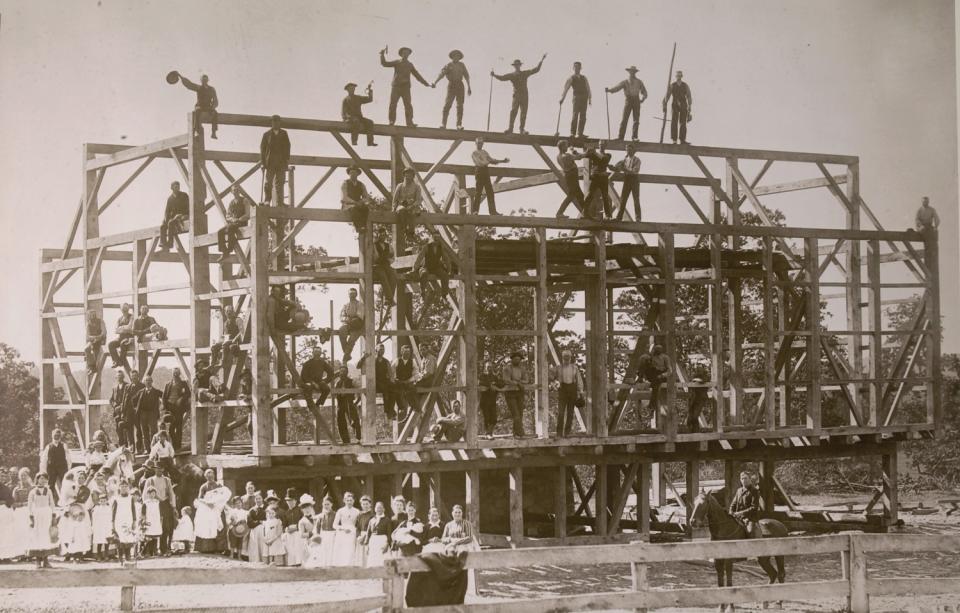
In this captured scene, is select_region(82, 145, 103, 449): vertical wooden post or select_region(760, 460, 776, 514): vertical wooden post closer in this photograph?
select_region(82, 145, 103, 449): vertical wooden post

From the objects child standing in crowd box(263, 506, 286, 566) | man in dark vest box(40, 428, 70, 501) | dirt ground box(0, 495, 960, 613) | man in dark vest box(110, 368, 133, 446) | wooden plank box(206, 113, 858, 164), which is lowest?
dirt ground box(0, 495, 960, 613)

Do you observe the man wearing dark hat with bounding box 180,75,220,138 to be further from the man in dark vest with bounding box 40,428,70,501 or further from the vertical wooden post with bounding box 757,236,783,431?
the vertical wooden post with bounding box 757,236,783,431

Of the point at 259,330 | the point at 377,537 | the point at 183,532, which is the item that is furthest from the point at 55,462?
the point at 377,537

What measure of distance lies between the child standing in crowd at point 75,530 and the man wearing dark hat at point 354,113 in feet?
28.5

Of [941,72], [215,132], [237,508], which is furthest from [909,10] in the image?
[237,508]

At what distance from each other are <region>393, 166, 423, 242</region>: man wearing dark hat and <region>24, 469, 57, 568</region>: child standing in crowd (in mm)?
8111

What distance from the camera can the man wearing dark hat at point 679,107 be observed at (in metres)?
30.0

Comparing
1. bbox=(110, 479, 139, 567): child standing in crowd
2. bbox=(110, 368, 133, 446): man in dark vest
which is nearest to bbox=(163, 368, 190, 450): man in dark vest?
bbox=(110, 368, 133, 446): man in dark vest

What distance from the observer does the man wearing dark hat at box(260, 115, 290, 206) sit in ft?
81.7

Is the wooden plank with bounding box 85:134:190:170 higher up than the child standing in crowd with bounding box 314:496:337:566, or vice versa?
the wooden plank with bounding box 85:134:190:170

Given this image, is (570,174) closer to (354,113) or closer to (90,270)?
(354,113)

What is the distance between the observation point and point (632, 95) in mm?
29359

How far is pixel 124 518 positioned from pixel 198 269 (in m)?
5.03

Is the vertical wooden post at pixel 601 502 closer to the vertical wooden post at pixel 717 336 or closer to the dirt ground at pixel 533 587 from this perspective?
the dirt ground at pixel 533 587
